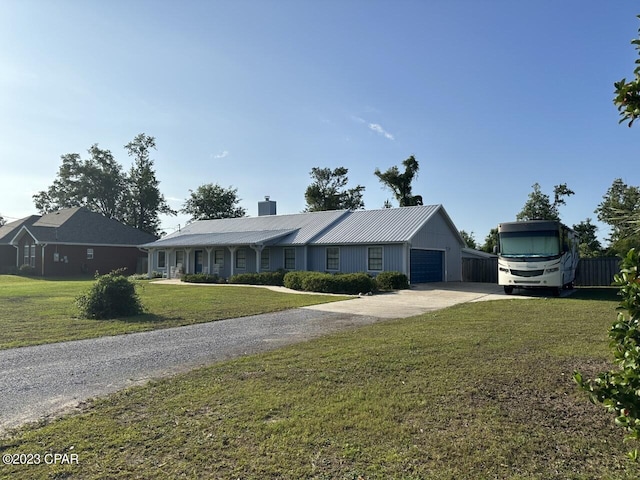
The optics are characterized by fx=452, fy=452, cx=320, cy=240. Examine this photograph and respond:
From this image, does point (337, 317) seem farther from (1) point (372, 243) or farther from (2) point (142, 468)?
(1) point (372, 243)

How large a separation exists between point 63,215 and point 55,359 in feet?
129

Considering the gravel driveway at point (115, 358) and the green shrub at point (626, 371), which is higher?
the green shrub at point (626, 371)

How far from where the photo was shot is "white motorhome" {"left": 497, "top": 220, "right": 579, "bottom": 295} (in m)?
17.0

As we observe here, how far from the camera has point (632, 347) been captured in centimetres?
211

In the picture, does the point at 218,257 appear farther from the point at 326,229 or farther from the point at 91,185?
the point at 91,185

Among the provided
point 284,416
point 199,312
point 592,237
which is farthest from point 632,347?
point 592,237

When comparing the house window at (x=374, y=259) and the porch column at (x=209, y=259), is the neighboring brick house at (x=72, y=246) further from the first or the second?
the house window at (x=374, y=259)

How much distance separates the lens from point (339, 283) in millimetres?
20703

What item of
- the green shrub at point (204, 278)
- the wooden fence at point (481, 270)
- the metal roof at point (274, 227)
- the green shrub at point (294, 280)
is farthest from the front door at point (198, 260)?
the wooden fence at point (481, 270)

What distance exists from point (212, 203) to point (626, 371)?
5884cm

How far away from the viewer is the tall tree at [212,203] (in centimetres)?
5875

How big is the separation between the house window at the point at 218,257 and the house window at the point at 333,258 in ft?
27.5

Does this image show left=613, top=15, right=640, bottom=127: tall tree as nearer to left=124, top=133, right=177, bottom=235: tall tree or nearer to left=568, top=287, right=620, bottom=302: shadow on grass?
left=568, top=287, right=620, bottom=302: shadow on grass

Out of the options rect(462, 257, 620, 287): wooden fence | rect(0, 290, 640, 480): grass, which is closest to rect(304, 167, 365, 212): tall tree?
rect(462, 257, 620, 287): wooden fence
